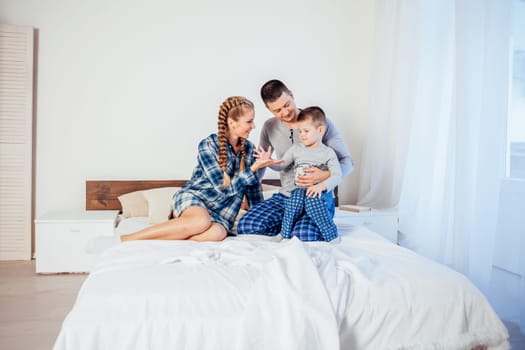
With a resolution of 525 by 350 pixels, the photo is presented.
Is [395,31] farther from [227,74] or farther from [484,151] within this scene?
[484,151]

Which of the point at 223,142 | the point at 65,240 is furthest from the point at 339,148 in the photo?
the point at 65,240

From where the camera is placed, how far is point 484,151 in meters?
2.27

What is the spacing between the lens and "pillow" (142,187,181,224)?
2.97 metres

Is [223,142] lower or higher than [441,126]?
lower

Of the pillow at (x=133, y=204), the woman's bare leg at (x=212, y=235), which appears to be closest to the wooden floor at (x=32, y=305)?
the pillow at (x=133, y=204)

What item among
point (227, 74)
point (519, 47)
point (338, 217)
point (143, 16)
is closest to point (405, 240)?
point (338, 217)

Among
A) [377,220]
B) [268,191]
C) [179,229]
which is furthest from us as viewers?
[377,220]

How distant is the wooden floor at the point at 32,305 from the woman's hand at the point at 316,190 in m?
1.10

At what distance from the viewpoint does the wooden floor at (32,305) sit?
6.68 feet

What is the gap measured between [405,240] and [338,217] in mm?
513

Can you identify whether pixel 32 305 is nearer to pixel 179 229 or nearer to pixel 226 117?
pixel 179 229

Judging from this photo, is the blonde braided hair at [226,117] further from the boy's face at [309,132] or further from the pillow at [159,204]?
the pillow at [159,204]

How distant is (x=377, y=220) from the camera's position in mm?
3342

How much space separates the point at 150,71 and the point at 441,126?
233 cm
